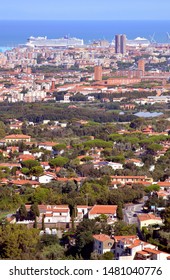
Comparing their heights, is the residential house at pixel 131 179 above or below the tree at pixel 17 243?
below

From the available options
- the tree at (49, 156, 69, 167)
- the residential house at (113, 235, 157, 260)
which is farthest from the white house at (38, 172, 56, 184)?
the residential house at (113, 235, 157, 260)

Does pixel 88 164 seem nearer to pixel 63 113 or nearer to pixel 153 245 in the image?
pixel 153 245

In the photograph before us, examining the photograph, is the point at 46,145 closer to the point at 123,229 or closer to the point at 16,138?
the point at 16,138

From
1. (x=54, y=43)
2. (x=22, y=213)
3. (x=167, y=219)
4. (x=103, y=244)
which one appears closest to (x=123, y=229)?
(x=167, y=219)

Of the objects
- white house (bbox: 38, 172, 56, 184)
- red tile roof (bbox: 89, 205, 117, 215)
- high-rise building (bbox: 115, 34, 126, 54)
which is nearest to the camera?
red tile roof (bbox: 89, 205, 117, 215)

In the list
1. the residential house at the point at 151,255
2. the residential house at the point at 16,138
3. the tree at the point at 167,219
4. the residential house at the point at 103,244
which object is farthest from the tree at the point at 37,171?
the residential house at the point at 151,255

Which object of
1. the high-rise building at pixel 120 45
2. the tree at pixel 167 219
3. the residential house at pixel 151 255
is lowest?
the tree at pixel 167 219

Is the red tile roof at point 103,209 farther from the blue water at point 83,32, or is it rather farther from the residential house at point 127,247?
the blue water at point 83,32

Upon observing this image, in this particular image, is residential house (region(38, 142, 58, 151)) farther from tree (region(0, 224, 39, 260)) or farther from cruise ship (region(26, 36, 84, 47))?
cruise ship (region(26, 36, 84, 47))
